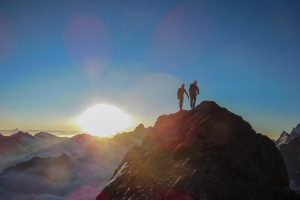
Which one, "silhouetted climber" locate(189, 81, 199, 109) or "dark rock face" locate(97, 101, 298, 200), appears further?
"silhouetted climber" locate(189, 81, 199, 109)

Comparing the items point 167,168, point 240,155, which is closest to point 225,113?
point 240,155

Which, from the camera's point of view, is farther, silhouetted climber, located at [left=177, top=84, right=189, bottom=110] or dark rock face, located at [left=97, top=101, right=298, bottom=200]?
silhouetted climber, located at [left=177, top=84, right=189, bottom=110]

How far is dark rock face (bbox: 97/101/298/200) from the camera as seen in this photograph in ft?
89.0

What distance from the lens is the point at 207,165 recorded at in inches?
1175

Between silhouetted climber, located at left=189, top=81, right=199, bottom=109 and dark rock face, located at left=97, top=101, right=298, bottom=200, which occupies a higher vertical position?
silhouetted climber, located at left=189, top=81, right=199, bottom=109

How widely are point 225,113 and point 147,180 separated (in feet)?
36.4

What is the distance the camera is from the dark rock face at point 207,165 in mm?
27141

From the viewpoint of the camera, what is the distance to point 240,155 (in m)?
31.4

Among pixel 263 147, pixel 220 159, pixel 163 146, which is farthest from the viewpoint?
pixel 163 146

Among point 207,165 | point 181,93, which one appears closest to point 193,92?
point 181,93

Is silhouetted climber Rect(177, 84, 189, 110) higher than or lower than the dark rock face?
higher

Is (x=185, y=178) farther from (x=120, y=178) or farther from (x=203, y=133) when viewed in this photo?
(x=120, y=178)

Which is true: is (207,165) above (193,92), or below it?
below

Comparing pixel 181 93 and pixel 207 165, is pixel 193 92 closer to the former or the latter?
pixel 181 93
